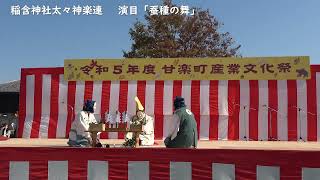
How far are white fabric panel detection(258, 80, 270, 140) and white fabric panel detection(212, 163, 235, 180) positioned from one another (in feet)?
34.5

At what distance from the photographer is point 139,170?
419 centimetres

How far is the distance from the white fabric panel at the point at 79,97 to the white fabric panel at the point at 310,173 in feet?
38.2

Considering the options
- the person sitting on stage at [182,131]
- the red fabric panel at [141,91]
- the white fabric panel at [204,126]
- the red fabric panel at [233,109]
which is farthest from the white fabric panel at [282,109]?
the person sitting on stage at [182,131]

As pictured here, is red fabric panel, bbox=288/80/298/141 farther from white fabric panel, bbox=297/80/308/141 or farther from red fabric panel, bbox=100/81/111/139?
red fabric panel, bbox=100/81/111/139

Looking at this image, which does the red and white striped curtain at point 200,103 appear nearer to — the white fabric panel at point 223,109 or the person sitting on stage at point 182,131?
the white fabric panel at point 223,109

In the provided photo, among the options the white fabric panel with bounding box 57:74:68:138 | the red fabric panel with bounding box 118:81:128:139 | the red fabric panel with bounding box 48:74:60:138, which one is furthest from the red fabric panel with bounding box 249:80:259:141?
the red fabric panel with bounding box 48:74:60:138

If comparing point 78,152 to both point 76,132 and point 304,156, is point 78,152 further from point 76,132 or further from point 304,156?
point 76,132

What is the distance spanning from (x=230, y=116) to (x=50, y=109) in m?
5.58

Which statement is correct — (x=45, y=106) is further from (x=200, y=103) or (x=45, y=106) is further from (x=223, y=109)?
(x=223, y=109)

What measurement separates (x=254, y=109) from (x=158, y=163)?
34.6 ft

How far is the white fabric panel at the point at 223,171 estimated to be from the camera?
4.05 metres

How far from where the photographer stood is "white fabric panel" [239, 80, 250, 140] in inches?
566

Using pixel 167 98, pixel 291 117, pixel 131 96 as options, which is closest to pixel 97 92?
pixel 131 96

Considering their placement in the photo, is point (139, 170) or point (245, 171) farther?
point (139, 170)
